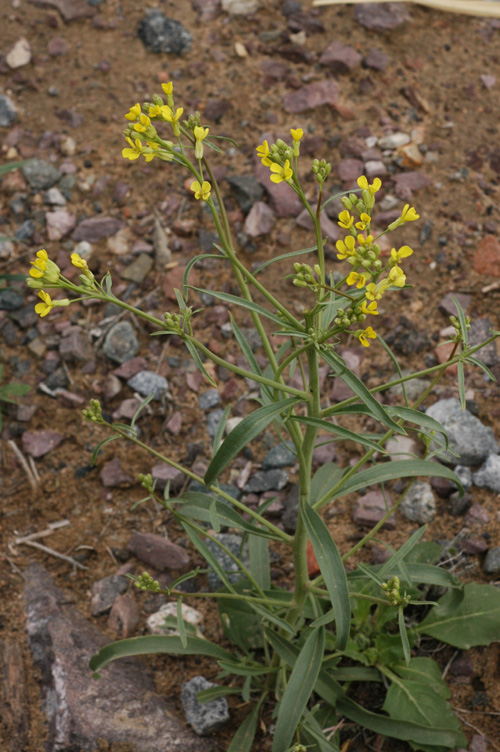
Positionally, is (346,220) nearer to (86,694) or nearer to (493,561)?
(493,561)

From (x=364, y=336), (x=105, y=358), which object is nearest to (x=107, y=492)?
(x=105, y=358)

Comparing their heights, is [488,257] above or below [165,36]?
below

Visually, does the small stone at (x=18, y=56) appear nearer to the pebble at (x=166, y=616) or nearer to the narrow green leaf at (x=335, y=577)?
the pebble at (x=166, y=616)

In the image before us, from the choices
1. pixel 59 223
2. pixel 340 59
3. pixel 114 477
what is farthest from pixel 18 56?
pixel 114 477

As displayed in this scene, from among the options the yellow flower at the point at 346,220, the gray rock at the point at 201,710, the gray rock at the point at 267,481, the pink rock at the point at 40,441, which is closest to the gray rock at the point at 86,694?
the gray rock at the point at 201,710

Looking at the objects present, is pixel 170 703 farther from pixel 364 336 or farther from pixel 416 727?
pixel 364 336

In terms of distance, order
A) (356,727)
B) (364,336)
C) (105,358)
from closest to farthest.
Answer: (364,336) → (356,727) → (105,358)
